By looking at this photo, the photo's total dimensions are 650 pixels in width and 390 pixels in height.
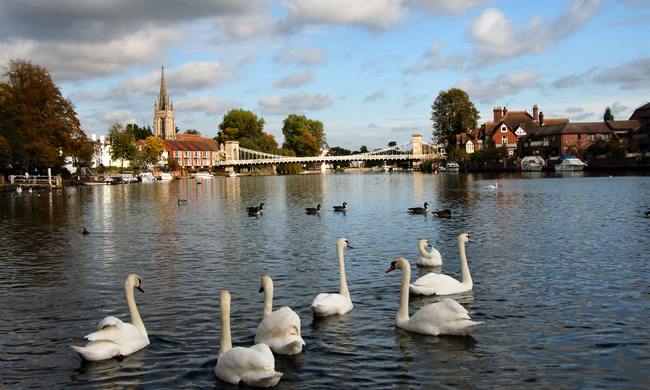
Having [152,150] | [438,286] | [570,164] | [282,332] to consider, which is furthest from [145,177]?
[282,332]

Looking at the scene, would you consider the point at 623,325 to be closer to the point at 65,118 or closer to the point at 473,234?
the point at 473,234

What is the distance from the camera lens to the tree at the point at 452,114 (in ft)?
319

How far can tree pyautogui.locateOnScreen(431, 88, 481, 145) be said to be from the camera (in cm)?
9738

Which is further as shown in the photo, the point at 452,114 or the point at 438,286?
the point at 452,114

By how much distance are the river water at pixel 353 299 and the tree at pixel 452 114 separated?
79.7 meters

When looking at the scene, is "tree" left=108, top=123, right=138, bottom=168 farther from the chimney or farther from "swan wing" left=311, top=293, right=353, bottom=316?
"swan wing" left=311, top=293, right=353, bottom=316

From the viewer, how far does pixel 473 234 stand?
16781 millimetres

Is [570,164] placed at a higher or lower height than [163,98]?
lower

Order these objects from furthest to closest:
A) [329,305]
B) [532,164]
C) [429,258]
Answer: [532,164] → [429,258] → [329,305]

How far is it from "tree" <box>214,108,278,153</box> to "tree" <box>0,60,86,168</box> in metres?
87.3

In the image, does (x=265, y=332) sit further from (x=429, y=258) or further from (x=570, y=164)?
(x=570, y=164)

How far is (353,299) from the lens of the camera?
9.32m

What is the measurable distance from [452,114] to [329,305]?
94.7 metres

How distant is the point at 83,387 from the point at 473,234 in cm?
1306
